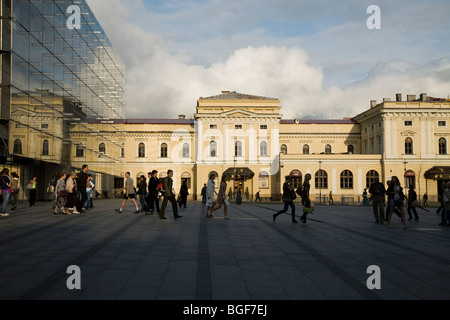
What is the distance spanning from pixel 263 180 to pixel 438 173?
21751 millimetres

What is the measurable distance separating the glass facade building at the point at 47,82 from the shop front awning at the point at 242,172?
18.4 metres

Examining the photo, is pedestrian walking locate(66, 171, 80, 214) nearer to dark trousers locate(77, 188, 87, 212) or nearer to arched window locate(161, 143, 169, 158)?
dark trousers locate(77, 188, 87, 212)

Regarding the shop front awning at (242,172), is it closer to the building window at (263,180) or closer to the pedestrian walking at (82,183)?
the building window at (263,180)

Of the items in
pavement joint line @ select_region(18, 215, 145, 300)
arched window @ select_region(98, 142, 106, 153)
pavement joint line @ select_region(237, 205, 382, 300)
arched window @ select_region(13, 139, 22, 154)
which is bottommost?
pavement joint line @ select_region(237, 205, 382, 300)

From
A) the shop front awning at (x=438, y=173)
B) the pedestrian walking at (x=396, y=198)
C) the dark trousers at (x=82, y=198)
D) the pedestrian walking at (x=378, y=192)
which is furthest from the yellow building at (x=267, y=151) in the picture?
the pedestrian walking at (x=396, y=198)

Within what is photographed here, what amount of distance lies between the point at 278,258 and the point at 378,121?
5330 centimetres

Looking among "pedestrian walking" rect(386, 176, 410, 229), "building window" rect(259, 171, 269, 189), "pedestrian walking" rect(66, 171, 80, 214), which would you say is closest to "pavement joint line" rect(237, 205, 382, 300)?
"pedestrian walking" rect(386, 176, 410, 229)

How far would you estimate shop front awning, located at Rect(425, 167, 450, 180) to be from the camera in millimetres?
52938

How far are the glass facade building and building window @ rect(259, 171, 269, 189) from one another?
22.3 metres

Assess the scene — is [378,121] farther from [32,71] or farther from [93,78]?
[32,71]

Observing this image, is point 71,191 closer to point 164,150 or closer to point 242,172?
point 242,172

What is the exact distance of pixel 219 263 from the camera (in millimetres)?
7582
